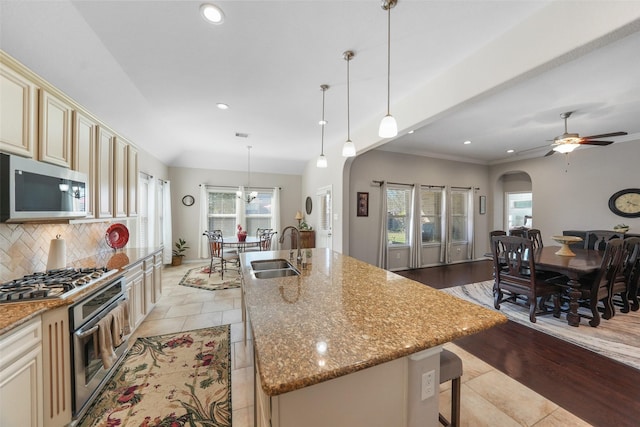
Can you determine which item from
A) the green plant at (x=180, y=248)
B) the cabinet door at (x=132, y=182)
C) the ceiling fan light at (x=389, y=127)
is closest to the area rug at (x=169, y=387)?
the cabinet door at (x=132, y=182)

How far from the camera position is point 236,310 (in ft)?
11.0

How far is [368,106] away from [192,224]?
5.35 metres

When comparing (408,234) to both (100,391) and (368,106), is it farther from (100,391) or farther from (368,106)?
(100,391)

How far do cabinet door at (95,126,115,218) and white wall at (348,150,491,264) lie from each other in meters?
3.86

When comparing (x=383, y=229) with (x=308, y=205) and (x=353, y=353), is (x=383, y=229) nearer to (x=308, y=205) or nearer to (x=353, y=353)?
(x=308, y=205)

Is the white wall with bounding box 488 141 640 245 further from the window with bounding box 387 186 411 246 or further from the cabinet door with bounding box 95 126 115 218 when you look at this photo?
the cabinet door with bounding box 95 126 115 218

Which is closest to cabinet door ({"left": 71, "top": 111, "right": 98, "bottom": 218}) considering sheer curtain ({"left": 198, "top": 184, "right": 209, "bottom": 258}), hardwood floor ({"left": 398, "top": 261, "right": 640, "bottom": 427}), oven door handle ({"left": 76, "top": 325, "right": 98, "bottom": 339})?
oven door handle ({"left": 76, "top": 325, "right": 98, "bottom": 339})

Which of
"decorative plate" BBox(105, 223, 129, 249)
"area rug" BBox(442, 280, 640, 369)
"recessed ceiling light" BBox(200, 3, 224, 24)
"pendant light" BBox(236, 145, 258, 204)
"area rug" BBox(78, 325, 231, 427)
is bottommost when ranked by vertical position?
"area rug" BBox(78, 325, 231, 427)

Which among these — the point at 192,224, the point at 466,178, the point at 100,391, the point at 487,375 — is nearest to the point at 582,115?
the point at 466,178

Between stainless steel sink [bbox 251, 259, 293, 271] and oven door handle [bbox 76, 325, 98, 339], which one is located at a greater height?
stainless steel sink [bbox 251, 259, 293, 271]

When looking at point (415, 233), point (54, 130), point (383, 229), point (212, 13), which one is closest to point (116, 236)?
point (54, 130)

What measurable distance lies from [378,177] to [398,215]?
3.60 feet

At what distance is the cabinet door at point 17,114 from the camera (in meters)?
1.43

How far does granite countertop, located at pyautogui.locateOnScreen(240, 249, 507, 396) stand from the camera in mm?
832
